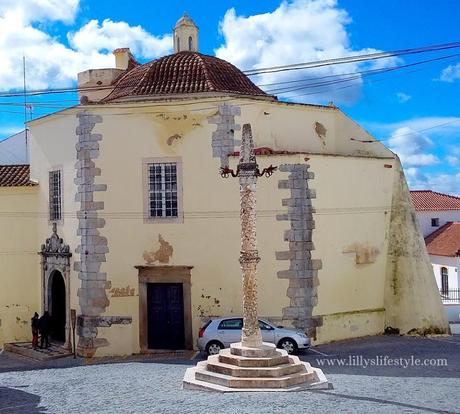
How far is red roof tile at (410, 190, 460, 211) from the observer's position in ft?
131

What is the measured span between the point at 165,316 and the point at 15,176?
785cm

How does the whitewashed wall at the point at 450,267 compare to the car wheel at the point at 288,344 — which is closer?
the car wheel at the point at 288,344

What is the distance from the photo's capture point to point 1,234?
20688mm

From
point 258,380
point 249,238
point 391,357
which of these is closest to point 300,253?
point 391,357

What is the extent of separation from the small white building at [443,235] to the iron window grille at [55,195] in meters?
17.9

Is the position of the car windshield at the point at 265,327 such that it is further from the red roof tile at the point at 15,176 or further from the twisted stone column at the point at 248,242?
the red roof tile at the point at 15,176

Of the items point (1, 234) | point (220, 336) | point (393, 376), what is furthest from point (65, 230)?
point (393, 376)

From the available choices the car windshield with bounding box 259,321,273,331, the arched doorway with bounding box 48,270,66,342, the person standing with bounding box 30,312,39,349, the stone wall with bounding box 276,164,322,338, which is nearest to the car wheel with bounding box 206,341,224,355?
the car windshield with bounding box 259,321,273,331

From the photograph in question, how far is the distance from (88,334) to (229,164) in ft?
20.9

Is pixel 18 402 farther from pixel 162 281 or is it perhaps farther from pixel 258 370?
pixel 162 281

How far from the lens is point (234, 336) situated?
52.1 ft

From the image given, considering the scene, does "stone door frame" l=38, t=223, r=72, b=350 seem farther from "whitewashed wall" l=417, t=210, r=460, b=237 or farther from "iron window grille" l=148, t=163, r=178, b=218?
"whitewashed wall" l=417, t=210, r=460, b=237

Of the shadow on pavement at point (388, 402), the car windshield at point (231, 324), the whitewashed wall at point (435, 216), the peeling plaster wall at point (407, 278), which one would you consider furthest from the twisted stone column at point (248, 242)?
the whitewashed wall at point (435, 216)

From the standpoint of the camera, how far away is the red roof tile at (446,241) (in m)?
33.5
